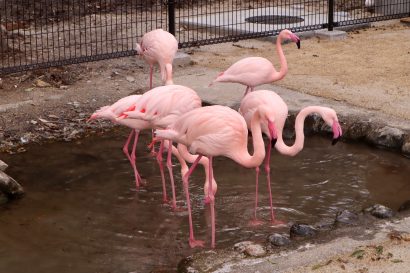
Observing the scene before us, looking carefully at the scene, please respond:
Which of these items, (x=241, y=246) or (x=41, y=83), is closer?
(x=241, y=246)

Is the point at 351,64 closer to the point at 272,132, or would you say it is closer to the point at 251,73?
the point at 251,73

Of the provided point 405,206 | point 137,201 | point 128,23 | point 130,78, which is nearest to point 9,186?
point 137,201

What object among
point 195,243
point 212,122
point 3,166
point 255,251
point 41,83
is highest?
point 212,122

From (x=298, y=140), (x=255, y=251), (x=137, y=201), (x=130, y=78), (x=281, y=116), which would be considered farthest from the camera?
(x=130, y=78)

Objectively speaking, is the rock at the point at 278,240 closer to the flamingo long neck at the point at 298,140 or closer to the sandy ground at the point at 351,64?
the flamingo long neck at the point at 298,140

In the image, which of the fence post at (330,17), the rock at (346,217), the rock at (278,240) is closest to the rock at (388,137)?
the rock at (346,217)

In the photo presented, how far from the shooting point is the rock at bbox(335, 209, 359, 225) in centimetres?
578

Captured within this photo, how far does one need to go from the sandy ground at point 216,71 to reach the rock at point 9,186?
1.17 m

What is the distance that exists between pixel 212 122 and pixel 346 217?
1062 mm

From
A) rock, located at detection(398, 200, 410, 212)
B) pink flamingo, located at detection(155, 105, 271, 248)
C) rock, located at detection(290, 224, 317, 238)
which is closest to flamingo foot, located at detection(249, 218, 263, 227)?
pink flamingo, located at detection(155, 105, 271, 248)

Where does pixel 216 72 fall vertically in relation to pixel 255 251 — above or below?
above

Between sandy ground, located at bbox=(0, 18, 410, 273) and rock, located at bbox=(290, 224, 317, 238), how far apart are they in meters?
2.61

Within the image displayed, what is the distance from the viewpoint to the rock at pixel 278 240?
17.8ft

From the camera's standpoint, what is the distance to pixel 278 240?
545 cm
